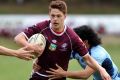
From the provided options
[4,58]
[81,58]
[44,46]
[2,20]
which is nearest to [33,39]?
[44,46]

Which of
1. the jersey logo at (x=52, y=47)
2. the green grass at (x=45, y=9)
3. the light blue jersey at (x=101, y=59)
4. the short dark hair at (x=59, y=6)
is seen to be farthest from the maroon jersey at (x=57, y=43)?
the green grass at (x=45, y=9)

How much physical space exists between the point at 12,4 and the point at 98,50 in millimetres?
38347

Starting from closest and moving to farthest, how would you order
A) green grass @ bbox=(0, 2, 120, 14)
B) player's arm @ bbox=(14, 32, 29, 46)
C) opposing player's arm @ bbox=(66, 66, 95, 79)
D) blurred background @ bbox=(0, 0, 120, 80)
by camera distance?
1. player's arm @ bbox=(14, 32, 29, 46)
2. opposing player's arm @ bbox=(66, 66, 95, 79)
3. blurred background @ bbox=(0, 0, 120, 80)
4. green grass @ bbox=(0, 2, 120, 14)

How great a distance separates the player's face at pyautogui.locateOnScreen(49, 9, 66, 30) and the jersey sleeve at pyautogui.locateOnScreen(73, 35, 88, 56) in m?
0.38

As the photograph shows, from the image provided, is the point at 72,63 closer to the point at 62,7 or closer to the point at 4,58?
the point at 4,58

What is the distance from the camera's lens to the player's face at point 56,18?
9.63 meters

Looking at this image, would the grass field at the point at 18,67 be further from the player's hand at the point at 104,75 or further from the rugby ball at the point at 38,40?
the player's hand at the point at 104,75

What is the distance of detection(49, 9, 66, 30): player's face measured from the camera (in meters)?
9.63

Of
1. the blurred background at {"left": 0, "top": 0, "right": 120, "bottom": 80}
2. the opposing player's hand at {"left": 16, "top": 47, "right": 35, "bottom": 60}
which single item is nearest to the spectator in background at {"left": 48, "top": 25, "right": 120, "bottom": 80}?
the opposing player's hand at {"left": 16, "top": 47, "right": 35, "bottom": 60}

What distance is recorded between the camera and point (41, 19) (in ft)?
117

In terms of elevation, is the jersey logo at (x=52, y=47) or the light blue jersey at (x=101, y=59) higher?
the jersey logo at (x=52, y=47)

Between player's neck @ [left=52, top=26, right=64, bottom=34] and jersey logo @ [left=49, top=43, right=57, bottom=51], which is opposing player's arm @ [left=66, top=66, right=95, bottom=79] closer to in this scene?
jersey logo @ [left=49, top=43, right=57, bottom=51]

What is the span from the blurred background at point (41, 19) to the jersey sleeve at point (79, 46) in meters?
7.61

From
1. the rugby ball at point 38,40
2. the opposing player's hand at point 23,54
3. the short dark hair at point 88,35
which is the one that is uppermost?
the short dark hair at point 88,35
